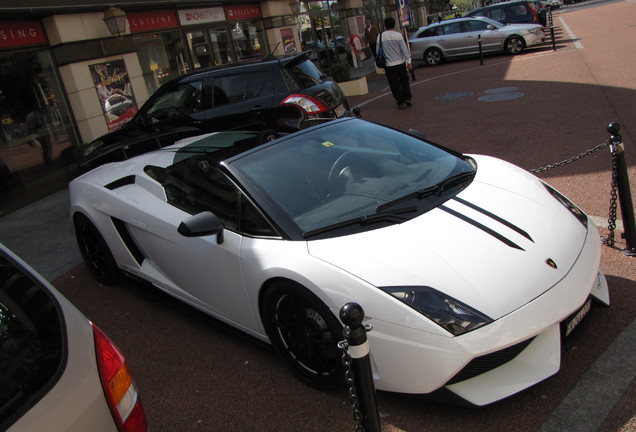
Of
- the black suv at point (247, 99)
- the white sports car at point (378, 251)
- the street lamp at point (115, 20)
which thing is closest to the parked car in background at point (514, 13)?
the street lamp at point (115, 20)

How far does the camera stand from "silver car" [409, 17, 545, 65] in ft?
60.8

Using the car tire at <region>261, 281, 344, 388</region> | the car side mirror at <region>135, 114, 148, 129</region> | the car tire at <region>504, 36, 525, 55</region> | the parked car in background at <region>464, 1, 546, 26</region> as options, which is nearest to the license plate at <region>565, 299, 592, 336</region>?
the car tire at <region>261, 281, 344, 388</region>

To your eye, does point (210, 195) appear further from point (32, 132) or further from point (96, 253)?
point (32, 132)

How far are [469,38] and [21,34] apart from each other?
14.3 m

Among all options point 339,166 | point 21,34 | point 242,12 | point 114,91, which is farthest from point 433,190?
point 242,12

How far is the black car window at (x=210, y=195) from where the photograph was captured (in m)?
3.45

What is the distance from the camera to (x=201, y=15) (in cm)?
1582

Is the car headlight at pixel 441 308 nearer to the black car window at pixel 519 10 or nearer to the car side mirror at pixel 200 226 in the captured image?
the car side mirror at pixel 200 226

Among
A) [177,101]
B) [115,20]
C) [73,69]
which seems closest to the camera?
[177,101]

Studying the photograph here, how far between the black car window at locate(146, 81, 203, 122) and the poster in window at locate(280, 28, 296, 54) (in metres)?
11.6

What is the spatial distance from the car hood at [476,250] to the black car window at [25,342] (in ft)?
4.48

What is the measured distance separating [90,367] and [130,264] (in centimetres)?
271

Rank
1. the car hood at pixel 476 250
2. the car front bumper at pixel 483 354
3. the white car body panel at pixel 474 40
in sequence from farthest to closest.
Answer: the white car body panel at pixel 474 40
the car hood at pixel 476 250
the car front bumper at pixel 483 354

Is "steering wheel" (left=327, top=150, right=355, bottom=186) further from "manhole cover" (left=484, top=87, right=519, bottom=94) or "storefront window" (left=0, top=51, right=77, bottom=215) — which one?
"manhole cover" (left=484, top=87, right=519, bottom=94)
